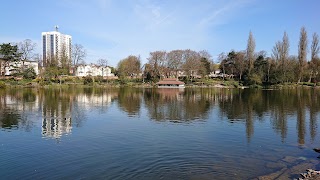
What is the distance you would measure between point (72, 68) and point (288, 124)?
262ft

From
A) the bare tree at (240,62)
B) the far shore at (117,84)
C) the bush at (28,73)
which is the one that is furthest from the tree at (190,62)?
the bush at (28,73)

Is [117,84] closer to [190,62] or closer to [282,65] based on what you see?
[190,62]

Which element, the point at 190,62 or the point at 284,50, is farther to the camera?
the point at 190,62

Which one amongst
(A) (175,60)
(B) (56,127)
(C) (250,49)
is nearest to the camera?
(B) (56,127)

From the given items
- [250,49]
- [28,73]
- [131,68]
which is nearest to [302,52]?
[250,49]

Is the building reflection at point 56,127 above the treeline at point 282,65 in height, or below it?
below

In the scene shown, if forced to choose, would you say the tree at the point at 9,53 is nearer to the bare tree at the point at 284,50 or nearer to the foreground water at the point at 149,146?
the foreground water at the point at 149,146

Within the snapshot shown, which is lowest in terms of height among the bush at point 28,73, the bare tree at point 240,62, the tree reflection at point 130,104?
the tree reflection at point 130,104

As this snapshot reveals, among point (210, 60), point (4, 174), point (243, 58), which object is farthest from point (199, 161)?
point (210, 60)

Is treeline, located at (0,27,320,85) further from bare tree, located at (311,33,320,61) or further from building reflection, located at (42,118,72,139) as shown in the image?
building reflection, located at (42,118,72,139)

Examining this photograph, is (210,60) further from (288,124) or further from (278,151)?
(278,151)

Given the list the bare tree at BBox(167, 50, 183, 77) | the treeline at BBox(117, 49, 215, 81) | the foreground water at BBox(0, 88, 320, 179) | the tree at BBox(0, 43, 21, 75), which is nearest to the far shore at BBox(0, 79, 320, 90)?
the treeline at BBox(117, 49, 215, 81)

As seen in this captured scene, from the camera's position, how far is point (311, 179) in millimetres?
9602

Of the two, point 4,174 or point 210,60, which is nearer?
point 4,174
